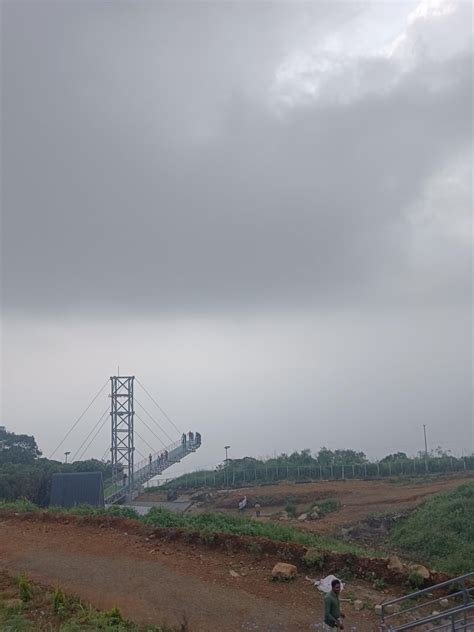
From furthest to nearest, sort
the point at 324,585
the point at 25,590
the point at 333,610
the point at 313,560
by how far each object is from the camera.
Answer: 1. the point at 313,560
2. the point at 324,585
3. the point at 25,590
4. the point at 333,610

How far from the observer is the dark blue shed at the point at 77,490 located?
78.7ft

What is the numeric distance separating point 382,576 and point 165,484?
37.4 meters

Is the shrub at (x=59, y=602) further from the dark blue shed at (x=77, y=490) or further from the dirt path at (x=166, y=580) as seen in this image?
the dark blue shed at (x=77, y=490)

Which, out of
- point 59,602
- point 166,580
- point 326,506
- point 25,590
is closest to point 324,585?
point 166,580

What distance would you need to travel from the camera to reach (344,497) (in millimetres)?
32219

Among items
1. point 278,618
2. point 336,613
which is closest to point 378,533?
point 278,618

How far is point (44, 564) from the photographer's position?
45.0 feet

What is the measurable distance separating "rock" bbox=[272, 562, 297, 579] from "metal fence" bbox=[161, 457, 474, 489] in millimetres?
30485

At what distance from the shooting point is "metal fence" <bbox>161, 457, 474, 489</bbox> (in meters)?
43.6

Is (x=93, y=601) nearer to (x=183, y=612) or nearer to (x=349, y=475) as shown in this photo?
(x=183, y=612)

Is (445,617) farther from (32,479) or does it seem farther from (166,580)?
(32,479)

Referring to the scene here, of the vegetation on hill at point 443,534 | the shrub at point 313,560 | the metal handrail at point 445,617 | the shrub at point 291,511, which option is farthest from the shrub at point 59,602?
the shrub at point 291,511

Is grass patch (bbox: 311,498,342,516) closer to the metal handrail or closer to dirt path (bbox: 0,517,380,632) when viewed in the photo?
dirt path (bbox: 0,517,380,632)

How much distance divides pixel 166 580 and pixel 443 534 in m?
9.29
